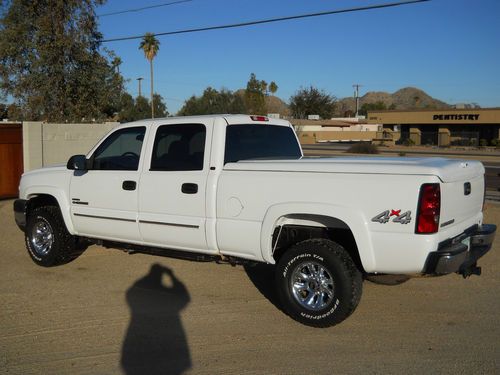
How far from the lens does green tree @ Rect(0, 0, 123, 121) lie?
17.2 m

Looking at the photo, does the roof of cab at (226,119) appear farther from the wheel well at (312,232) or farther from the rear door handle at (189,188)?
the wheel well at (312,232)

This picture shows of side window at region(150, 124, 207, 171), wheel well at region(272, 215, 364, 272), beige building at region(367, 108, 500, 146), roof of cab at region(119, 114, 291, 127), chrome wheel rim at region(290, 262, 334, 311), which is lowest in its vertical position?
chrome wheel rim at region(290, 262, 334, 311)

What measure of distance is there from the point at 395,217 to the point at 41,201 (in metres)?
5.21

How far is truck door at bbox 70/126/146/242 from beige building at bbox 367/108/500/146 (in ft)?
176

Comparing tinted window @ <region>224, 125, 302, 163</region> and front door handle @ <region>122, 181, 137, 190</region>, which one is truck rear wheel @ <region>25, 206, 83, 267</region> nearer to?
front door handle @ <region>122, 181, 137, 190</region>

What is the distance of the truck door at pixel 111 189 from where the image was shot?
6781mm

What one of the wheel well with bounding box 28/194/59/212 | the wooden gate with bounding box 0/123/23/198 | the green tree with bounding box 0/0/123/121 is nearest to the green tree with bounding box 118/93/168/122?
the green tree with bounding box 0/0/123/121

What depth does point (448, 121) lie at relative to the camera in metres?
61.8

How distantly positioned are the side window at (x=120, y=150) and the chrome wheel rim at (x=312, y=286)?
2.59 meters

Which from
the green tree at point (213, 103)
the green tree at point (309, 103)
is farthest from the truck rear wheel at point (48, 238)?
the green tree at point (309, 103)

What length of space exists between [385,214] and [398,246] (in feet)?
0.96

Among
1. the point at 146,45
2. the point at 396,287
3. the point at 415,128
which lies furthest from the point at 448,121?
the point at 396,287

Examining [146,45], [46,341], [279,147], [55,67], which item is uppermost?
[146,45]

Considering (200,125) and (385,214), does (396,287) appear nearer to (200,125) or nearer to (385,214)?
(385,214)
